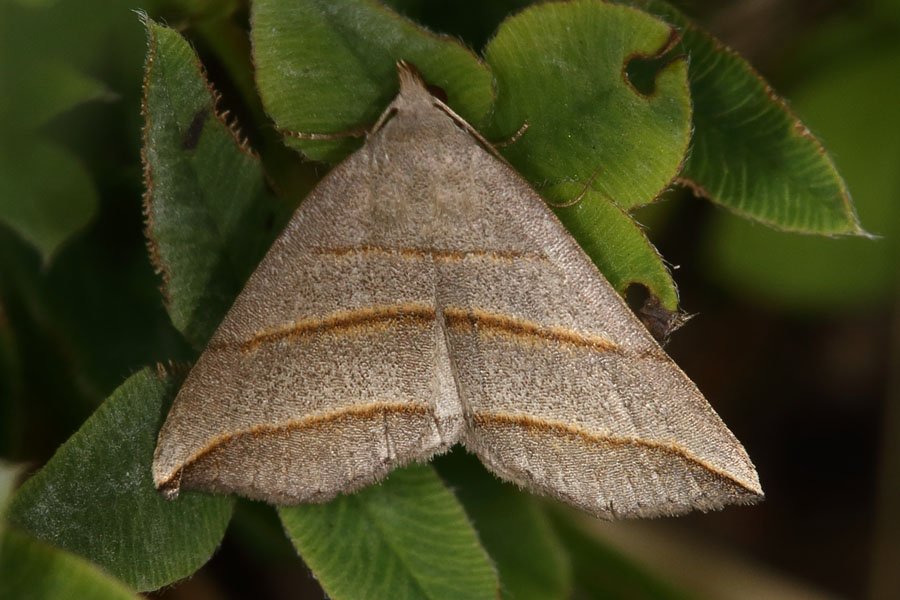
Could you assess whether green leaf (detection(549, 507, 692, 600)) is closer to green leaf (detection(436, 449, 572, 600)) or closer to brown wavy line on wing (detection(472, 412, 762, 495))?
green leaf (detection(436, 449, 572, 600))

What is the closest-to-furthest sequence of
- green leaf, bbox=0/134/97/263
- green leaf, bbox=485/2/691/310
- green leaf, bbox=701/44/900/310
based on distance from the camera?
green leaf, bbox=485/2/691/310
green leaf, bbox=0/134/97/263
green leaf, bbox=701/44/900/310

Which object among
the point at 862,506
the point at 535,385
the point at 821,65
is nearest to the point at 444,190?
the point at 535,385

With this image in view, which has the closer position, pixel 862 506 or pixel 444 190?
pixel 444 190

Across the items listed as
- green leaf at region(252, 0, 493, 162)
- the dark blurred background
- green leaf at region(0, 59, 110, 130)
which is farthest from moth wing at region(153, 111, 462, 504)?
green leaf at region(0, 59, 110, 130)

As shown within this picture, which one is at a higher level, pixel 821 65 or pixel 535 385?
pixel 821 65

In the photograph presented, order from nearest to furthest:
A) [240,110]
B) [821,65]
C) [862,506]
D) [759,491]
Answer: [759,491], [240,110], [821,65], [862,506]

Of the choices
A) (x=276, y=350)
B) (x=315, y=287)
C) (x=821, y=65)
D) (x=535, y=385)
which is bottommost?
(x=276, y=350)

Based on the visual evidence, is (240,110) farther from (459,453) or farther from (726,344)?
(726,344)
